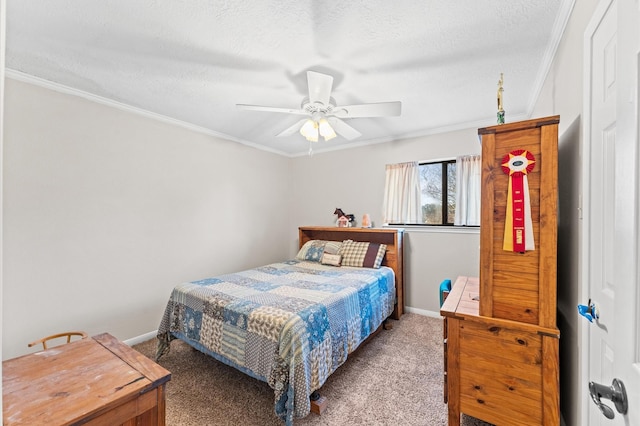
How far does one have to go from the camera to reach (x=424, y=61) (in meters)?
2.11

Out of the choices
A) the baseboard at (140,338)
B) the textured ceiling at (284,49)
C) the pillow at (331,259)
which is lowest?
the baseboard at (140,338)

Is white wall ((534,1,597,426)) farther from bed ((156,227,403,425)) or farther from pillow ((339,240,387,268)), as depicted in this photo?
pillow ((339,240,387,268))

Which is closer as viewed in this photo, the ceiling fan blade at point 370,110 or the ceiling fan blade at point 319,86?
the ceiling fan blade at point 319,86

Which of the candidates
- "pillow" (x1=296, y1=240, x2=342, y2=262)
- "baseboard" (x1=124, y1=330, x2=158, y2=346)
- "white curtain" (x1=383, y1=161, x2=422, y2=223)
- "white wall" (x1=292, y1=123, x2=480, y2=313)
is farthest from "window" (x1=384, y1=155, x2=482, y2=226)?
"baseboard" (x1=124, y1=330, x2=158, y2=346)

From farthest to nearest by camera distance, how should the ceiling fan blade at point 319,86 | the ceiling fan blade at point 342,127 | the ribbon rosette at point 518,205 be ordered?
1. the ceiling fan blade at point 342,127
2. the ceiling fan blade at point 319,86
3. the ribbon rosette at point 518,205

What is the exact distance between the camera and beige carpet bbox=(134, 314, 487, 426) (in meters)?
1.92

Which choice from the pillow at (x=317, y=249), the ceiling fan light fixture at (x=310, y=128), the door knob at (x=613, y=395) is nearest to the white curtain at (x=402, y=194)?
the pillow at (x=317, y=249)

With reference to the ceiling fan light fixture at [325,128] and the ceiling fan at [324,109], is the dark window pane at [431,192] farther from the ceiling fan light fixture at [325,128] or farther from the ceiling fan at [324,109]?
the ceiling fan light fixture at [325,128]

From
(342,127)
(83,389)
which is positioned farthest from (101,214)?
(342,127)

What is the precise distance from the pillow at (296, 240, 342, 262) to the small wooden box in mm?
2314

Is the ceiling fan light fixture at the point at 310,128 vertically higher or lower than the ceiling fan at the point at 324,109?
lower

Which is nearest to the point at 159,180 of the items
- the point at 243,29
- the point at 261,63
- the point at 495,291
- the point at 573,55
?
the point at 261,63

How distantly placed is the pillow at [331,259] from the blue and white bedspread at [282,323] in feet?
1.91

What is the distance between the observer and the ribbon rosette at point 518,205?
157cm
